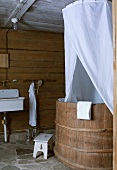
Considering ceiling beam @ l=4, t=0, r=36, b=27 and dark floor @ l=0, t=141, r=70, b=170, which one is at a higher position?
ceiling beam @ l=4, t=0, r=36, b=27

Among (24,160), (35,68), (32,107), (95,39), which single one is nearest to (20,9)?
(95,39)

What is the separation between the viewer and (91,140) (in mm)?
3219

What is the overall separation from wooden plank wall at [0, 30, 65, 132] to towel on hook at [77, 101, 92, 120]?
205 cm

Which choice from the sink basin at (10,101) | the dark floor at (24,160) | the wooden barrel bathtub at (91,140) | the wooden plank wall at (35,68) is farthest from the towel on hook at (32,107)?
the wooden barrel bathtub at (91,140)

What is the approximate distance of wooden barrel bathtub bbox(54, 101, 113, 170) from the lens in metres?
3.19

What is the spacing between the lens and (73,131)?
132 inches

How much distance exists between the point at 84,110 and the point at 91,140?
17.0 inches

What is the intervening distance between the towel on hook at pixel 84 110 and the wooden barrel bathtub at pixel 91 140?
7 centimetres

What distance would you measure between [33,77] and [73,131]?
212cm

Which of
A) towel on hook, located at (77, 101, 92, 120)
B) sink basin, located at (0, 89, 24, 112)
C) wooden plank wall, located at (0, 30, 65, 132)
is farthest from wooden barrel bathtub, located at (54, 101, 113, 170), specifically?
wooden plank wall, located at (0, 30, 65, 132)

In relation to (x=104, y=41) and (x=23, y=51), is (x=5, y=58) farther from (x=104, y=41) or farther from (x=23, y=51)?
(x=104, y=41)

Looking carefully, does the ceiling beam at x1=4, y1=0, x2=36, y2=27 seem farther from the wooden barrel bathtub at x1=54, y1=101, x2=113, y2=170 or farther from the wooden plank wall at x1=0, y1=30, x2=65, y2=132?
the wooden barrel bathtub at x1=54, y1=101, x2=113, y2=170

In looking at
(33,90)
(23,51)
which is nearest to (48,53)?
(23,51)

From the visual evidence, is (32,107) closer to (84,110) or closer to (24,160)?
(24,160)
